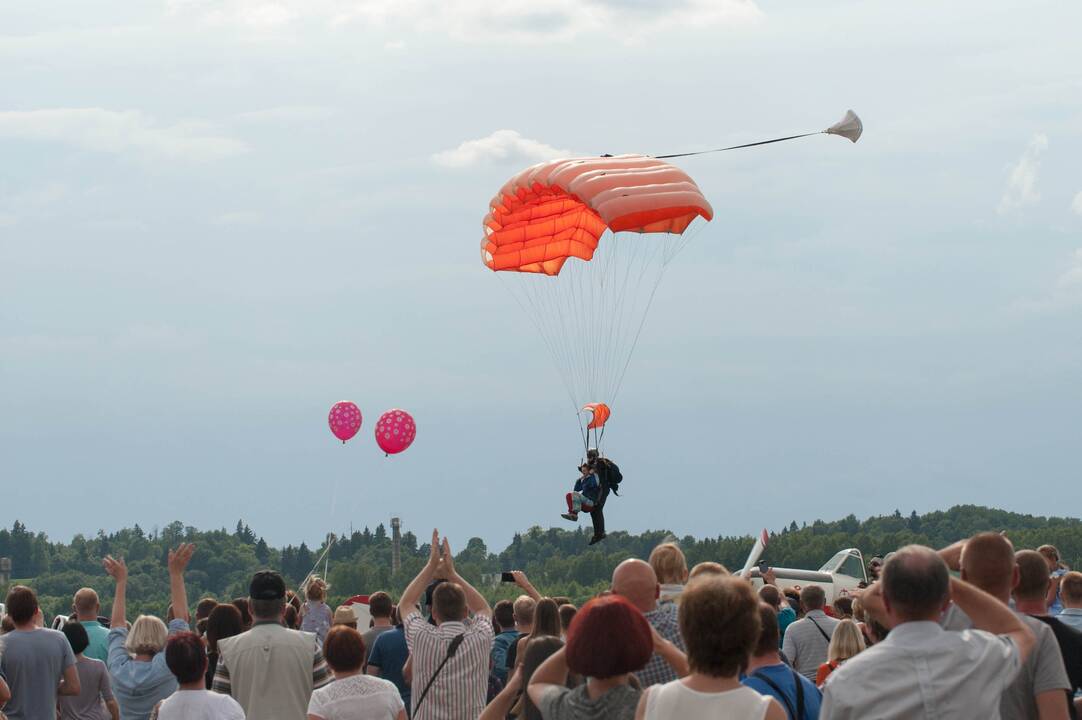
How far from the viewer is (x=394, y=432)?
24.2 m

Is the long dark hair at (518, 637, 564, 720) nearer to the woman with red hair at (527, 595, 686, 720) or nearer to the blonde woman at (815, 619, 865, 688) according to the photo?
the woman with red hair at (527, 595, 686, 720)

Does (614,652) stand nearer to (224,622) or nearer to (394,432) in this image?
(224,622)

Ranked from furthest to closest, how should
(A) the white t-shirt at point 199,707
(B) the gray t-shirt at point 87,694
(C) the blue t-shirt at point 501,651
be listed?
(C) the blue t-shirt at point 501,651
(B) the gray t-shirt at point 87,694
(A) the white t-shirt at point 199,707

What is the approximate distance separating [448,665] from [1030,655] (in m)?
3.15

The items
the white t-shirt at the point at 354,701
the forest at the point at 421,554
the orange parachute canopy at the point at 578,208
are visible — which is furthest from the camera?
the forest at the point at 421,554

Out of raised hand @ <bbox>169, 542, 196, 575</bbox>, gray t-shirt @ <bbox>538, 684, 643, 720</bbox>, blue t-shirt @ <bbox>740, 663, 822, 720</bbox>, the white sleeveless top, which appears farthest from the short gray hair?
raised hand @ <bbox>169, 542, 196, 575</bbox>

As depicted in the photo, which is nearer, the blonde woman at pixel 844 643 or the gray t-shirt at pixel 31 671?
the blonde woman at pixel 844 643

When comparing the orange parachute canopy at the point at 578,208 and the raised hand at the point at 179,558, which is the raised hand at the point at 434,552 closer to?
the raised hand at the point at 179,558

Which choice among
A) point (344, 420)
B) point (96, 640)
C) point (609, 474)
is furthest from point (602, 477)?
point (96, 640)

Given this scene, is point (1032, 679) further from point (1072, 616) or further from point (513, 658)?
point (513, 658)

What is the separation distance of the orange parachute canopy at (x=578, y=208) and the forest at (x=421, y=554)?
59.8 metres

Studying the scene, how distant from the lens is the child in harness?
62.7ft

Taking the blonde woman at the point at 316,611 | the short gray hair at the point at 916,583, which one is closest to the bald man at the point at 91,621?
the blonde woman at the point at 316,611

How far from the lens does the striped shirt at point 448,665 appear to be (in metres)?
7.37
